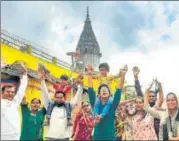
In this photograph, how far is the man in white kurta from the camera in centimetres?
793

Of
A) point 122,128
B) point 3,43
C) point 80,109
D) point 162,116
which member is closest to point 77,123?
point 80,109

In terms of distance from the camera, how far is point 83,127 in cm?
863

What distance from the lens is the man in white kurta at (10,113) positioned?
26.0 feet

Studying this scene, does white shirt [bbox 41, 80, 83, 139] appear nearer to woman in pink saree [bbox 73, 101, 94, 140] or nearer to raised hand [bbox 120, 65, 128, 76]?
woman in pink saree [bbox 73, 101, 94, 140]

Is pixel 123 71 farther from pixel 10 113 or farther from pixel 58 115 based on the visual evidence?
pixel 10 113

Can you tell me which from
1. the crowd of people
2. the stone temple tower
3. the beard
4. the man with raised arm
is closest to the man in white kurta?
the crowd of people

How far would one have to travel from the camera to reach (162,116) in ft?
26.8

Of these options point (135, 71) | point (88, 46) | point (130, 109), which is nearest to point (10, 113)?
point (130, 109)

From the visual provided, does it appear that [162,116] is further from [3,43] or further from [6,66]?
[3,43]

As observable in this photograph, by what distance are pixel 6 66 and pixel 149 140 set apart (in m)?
9.16

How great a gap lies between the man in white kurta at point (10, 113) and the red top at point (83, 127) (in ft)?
3.46

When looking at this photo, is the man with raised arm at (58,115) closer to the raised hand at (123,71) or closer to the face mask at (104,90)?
the face mask at (104,90)


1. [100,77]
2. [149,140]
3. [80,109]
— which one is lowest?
[149,140]

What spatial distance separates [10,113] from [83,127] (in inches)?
52.0
